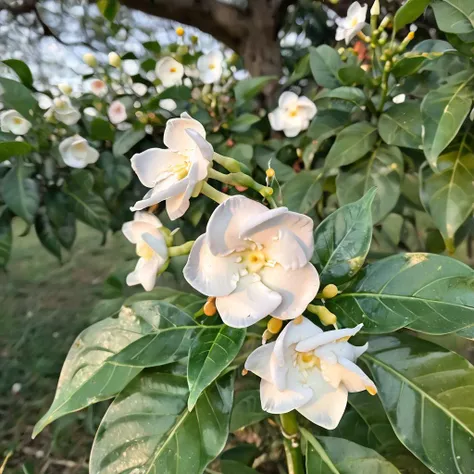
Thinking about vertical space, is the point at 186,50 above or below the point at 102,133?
above

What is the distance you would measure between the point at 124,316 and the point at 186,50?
752 millimetres

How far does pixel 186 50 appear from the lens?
1.11m

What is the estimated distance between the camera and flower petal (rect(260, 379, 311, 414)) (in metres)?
0.45

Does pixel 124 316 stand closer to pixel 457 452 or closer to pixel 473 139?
pixel 457 452

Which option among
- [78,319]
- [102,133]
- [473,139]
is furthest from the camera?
[78,319]

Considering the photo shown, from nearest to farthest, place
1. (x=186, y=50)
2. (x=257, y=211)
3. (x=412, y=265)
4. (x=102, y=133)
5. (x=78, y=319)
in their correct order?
(x=257, y=211), (x=412, y=265), (x=102, y=133), (x=186, y=50), (x=78, y=319)

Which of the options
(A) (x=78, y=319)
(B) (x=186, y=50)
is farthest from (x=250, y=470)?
(A) (x=78, y=319)

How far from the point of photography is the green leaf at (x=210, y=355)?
0.44 metres

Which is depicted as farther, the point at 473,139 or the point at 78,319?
the point at 78,319

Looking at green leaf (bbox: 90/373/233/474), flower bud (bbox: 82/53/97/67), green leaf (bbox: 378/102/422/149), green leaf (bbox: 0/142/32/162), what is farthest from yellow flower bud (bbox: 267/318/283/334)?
flower bud (bbox: 82/53/97/67)

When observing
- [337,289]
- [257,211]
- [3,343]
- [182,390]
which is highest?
[257,211]

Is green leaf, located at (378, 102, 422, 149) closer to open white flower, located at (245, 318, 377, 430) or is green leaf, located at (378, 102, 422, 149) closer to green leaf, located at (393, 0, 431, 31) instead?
green leaf, located at (393, 0, 431, 31)

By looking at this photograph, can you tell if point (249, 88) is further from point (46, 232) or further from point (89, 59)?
point (46, 232)

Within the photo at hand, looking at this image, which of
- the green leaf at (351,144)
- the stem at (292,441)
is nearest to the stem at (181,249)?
the stem at (292,441)
